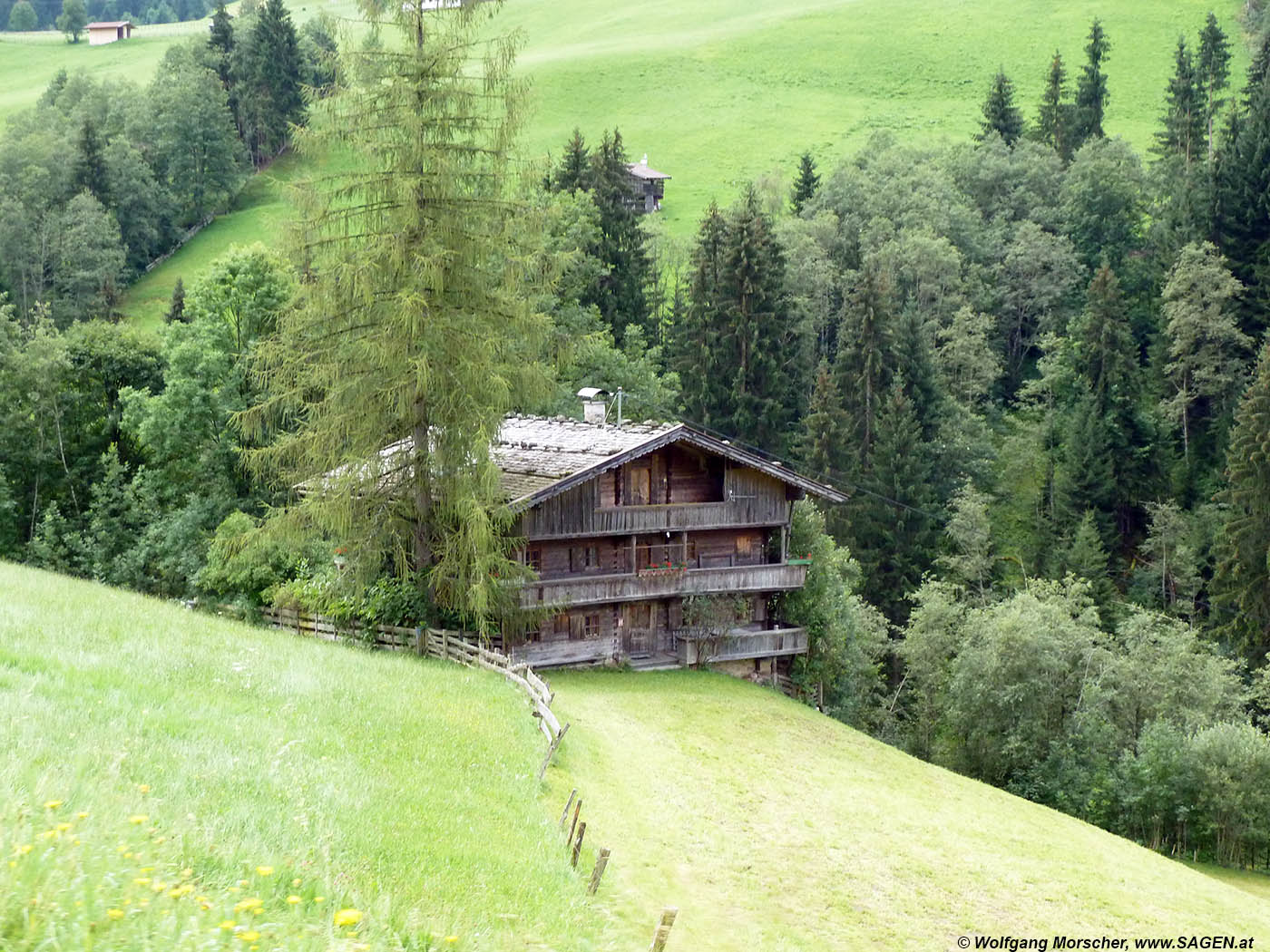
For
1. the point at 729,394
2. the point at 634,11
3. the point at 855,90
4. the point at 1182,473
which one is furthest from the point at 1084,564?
the point at 634,11

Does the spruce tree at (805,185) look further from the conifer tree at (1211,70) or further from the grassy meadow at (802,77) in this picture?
the conifer tree at (1211,70)

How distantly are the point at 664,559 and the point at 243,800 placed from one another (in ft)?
94.1

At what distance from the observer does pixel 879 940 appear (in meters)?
16.0

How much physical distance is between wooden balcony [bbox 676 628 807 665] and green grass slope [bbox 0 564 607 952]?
1747 centimetres

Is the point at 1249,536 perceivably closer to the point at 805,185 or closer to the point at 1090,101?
the point at 805,185

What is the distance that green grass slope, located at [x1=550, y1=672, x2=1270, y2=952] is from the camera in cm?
1617

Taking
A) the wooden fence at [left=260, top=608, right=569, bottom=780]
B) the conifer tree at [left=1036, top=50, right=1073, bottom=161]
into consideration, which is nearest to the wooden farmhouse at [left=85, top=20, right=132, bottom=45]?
the conifer tree at [left=1036, top=50, right=1073, bottom=161]

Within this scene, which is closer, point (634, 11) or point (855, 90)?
point (855, 90)

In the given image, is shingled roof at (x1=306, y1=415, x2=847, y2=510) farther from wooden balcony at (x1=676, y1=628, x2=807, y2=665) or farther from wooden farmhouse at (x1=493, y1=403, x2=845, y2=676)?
wooden balcony at (x1=676, y1=628, x2=807, y2=665)

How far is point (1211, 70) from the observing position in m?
90.1

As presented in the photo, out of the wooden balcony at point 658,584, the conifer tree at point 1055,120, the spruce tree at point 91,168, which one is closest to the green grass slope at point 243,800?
the wooden balcony at point 658,584

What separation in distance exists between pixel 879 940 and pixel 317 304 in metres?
19.8

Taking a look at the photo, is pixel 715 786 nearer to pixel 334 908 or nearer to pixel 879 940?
pixel 879 940

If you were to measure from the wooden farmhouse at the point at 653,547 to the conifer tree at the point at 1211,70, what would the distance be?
6508cm
